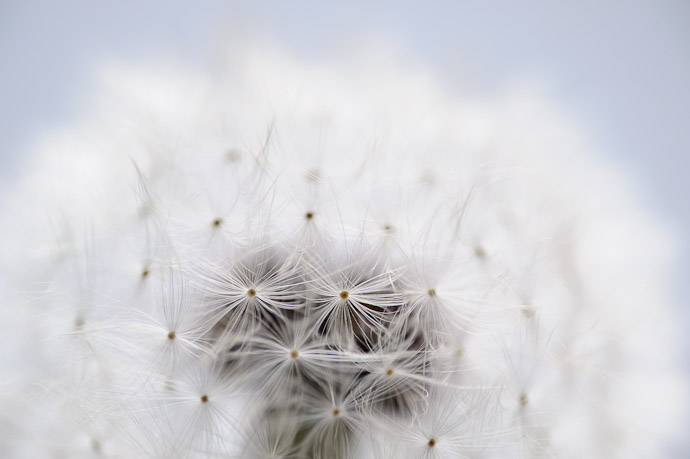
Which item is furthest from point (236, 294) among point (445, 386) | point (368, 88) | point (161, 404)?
point (368, 88)

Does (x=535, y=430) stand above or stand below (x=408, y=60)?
below

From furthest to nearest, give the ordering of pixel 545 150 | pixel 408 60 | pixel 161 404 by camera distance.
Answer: pixel 408 60, pixel 545 150, pixel 161 404

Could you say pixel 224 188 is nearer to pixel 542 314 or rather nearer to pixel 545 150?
pixel 542 314

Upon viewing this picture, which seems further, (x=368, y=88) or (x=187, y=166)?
(x=368, y=88)

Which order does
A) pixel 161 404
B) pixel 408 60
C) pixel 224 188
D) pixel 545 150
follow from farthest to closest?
pixel 408 60 → pixel 545 150 → pixel 224 188 → pixel 161 404

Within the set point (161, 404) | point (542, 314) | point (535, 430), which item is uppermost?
point (542, 314)

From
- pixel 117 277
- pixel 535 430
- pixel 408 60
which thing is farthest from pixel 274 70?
pixel 535 430

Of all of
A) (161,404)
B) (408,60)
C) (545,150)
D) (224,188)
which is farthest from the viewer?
(408,60)

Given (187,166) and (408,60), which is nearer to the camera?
(187,166)

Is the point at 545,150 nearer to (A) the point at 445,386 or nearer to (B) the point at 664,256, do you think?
(B) the point at 664,256
